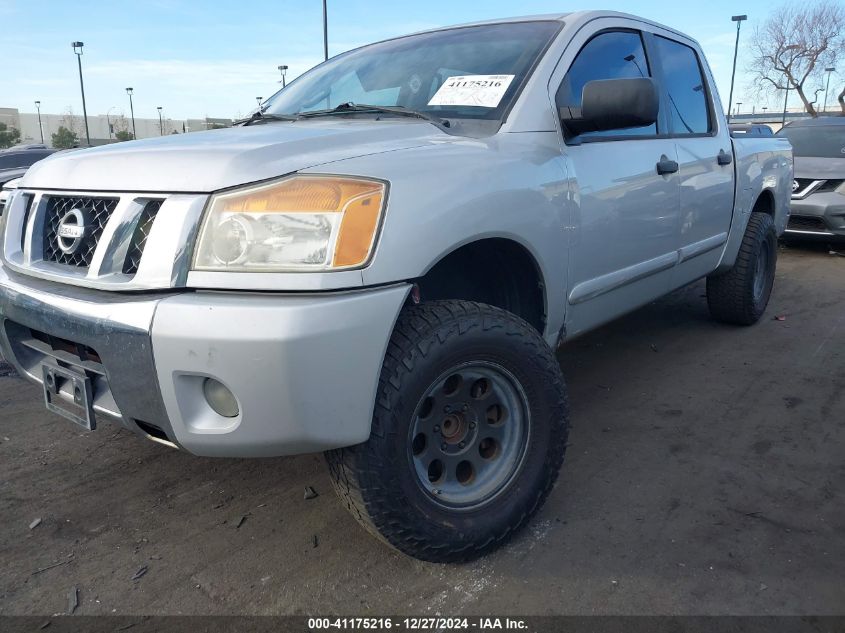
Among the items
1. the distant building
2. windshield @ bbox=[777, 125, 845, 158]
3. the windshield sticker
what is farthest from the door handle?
the distant building

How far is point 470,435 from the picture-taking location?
2182 mm

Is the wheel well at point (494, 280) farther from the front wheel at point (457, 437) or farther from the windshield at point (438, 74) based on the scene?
the windshield at point (438, 74)

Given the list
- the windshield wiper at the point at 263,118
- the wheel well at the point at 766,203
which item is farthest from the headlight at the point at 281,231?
the wheel well at the point at 766,203

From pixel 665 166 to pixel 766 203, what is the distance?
2237 mm

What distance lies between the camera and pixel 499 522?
84.7 inches

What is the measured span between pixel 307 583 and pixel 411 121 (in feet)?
5.30

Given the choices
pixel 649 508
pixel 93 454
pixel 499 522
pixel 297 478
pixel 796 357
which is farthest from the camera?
pixel 796 357

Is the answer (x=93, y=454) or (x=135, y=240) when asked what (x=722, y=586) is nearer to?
(x=135, y=240)

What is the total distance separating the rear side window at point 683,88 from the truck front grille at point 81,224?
2757mm

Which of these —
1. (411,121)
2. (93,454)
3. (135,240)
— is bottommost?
(93,454)

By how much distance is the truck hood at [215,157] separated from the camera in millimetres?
1798

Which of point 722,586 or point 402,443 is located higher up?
point 402,443

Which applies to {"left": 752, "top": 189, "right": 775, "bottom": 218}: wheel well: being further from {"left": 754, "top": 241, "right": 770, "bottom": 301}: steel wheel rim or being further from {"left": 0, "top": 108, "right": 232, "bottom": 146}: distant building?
{"left": 0, "top": 108, "right": 232, "bottom": 146}: distant building

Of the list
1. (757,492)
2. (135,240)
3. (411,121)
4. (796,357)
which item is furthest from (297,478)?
(796,357)
